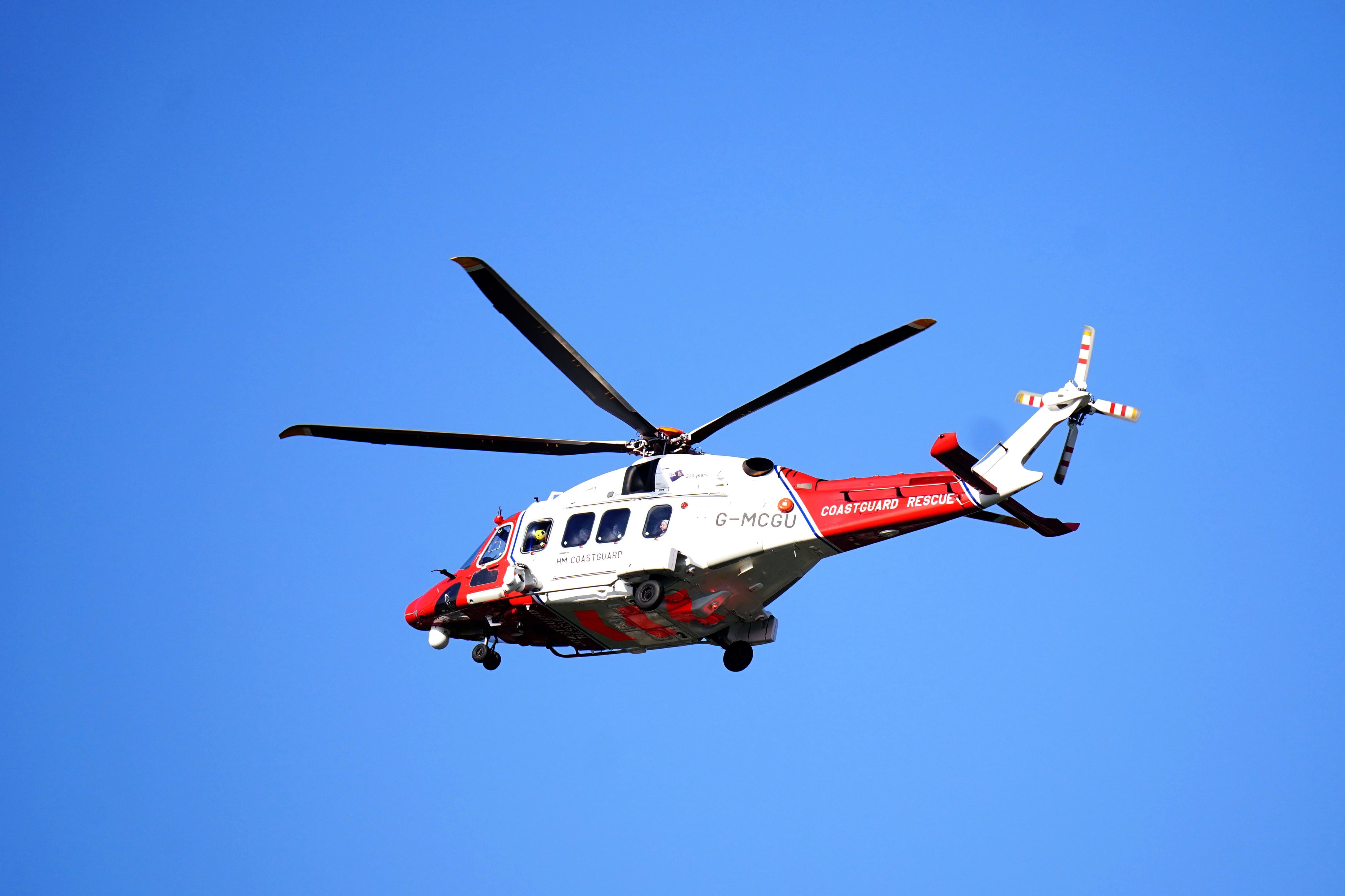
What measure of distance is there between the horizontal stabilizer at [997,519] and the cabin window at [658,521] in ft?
18.1

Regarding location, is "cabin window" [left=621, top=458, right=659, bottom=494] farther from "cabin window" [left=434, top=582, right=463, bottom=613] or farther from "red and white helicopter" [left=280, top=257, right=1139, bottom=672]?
"cabin window" [left=434, top=582, right=463, bottom=613]

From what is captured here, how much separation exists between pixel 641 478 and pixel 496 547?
13.4 feet

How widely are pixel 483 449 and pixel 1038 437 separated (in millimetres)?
10585

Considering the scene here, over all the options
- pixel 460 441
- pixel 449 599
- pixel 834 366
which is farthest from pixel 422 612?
pixel 834 366

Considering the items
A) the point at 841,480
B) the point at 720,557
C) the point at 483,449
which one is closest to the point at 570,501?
the point at 483,449

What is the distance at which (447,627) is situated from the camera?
29500 millimetres

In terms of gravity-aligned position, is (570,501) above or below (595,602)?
above

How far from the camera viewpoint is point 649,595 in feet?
84.5

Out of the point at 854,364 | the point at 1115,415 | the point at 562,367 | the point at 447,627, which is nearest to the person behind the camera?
the point at 1115,415

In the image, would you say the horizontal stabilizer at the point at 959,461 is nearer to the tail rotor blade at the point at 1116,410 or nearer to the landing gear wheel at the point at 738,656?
the tail rotor blade at the point at 1116,410

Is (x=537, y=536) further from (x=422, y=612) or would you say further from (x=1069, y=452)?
(x=1069, y=452)

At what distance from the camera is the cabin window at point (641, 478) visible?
2662 centimetres

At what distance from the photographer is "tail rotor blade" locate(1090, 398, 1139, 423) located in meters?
22.3

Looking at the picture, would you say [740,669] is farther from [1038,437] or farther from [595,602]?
[1038,437]
